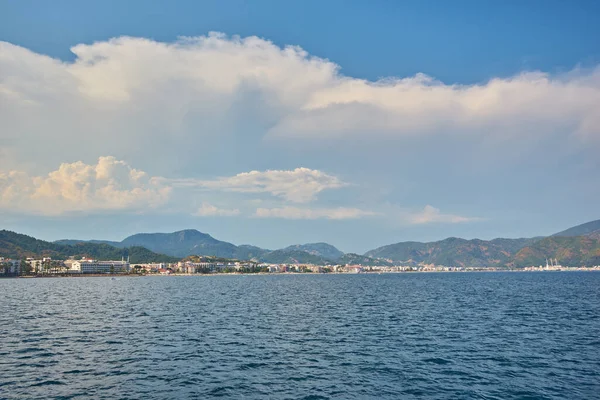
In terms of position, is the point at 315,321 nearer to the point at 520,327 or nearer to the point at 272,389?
the point at 520,327

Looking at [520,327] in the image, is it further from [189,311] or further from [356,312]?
[189,311]

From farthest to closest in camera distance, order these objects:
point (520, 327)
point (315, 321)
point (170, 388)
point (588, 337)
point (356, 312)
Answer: point (356, 312) < point (315, 321) < point (520, 327) < point (588, 337) < point (170, 388)

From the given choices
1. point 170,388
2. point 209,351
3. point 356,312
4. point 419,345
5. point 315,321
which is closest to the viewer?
point 170,388

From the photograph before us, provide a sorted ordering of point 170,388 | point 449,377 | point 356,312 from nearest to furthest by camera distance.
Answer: point 170,388 → point 449,377 → point 356,312

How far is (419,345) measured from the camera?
190 feet

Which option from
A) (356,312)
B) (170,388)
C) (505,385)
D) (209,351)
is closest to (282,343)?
(209,351)

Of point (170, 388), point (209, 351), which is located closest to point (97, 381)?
point (170, 388)

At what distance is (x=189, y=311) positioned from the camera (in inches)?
3814

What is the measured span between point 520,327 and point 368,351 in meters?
36.0

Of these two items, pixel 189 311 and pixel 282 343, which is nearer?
pixel 282 343

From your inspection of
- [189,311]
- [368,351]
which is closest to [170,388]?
[368,351]

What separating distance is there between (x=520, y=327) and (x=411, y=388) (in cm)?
4506

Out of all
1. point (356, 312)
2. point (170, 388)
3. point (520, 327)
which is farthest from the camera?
point (356, 312)

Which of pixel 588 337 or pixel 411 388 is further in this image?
pixel 588 337
